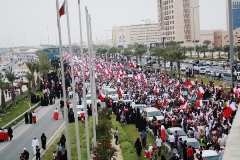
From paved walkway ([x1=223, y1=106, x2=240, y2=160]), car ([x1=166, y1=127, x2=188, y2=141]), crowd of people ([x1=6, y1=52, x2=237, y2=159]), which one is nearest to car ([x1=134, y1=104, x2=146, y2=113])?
crowd of people ([x1=6, y1=52, x2=237, y2=159])

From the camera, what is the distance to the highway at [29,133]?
21.5 meters

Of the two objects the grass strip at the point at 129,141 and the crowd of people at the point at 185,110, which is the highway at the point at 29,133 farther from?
the grass strip at the point at 129,141

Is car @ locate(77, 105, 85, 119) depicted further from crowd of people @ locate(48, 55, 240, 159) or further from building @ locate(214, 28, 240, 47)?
building @ locate(214, 28, 240, 47)

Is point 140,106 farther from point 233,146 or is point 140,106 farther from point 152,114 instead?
point 233,146

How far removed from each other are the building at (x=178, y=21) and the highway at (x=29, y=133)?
323 ft

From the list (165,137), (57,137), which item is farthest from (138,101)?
(165,137)

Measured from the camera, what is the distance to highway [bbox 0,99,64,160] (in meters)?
21.5

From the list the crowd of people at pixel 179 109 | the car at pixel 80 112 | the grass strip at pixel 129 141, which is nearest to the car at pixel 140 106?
the crowd of people at pixel 179 109

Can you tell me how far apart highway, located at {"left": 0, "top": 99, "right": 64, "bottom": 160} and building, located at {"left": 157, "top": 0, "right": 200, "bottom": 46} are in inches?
3875

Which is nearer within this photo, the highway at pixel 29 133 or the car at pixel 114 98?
the highway at pixel 29 133

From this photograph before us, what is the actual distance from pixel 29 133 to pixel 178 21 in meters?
107

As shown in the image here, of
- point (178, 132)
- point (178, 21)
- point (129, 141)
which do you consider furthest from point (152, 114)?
point (178, 21)

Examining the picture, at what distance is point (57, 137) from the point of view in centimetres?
2442

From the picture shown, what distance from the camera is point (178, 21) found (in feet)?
420
